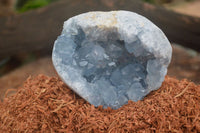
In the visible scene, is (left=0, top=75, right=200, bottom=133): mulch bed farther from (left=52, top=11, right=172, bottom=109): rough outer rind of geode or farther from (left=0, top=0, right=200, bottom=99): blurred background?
(left=0, top=0, right=200, bottom=99): blurred background

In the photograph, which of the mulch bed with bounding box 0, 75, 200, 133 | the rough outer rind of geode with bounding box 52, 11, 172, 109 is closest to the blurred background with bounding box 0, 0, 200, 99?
the mulch bed with bounding box 0, 75, 200, 133

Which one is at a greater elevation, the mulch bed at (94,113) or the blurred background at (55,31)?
the mulch bed at (94,113)

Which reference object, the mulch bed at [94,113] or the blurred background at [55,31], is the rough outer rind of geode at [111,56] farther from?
the blurred background at [55,31]

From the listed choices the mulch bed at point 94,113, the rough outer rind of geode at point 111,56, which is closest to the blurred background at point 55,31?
the mulch bed at point 94,113

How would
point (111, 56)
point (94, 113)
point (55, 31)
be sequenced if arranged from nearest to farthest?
point (94, 113) < point (111, 56) < point (55, 31)

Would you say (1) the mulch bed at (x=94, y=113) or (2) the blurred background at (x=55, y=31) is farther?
(2) the blurred background at (x=55, y=31)

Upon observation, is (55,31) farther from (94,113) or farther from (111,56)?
(94,113)

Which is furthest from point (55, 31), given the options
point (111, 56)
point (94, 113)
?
point (94, 113)
